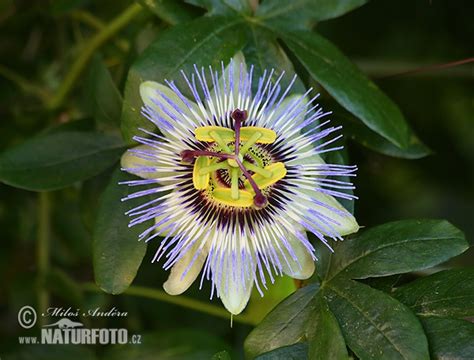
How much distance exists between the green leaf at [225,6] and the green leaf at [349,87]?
0.11 meters

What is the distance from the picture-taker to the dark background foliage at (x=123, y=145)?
5.46 feet

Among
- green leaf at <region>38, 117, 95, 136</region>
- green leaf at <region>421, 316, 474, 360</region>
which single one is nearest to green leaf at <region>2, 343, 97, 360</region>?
green leaf at <region>38, 117, 95, 136</region>

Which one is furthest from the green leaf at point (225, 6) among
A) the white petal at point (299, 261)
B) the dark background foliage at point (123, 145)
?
the white petal at point (299, 261)

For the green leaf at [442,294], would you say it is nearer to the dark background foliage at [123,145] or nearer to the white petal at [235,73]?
the dark background foliage at [123,145]

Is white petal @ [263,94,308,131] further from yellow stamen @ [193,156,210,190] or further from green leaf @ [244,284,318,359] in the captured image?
green leaf @ [244,284,318,359]

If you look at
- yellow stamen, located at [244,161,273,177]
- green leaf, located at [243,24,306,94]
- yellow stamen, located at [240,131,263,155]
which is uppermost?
green leaf, located at [243,24,306,94]

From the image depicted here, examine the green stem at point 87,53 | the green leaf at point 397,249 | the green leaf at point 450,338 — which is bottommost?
the green leaf at point 450,338

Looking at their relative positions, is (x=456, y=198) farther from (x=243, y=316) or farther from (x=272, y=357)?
(x=272, y=357)

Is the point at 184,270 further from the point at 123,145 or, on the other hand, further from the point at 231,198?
the point at 123,145

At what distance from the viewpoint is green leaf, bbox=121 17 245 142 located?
1.41m

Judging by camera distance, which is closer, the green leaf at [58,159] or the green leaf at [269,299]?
the green leaf at [58,159]

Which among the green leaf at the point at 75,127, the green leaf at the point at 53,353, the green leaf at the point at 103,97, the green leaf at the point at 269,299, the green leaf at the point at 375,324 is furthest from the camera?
the green leaf at the point at 269,299

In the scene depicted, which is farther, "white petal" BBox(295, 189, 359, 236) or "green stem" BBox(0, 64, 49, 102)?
"green stem" BBox(0, 64, 49, 102)

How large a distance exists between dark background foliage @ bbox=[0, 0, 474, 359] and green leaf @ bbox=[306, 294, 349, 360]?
8cm
